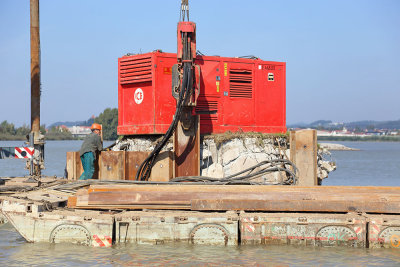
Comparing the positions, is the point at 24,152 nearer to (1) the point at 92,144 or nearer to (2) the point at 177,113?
(1) the point at 92,144

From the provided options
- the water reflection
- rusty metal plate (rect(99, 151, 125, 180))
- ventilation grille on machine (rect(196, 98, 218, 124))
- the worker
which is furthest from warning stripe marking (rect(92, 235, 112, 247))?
ventilation grille on machine (rect(196, 98, 218, 124))

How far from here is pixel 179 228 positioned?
11.1 meters

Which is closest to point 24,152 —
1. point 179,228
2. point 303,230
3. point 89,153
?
point 89,153

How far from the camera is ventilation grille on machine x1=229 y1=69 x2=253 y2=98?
1628 cm

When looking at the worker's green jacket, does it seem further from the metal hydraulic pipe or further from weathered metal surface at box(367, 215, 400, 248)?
weathered metal surface at box(367, 215, 400, 248)

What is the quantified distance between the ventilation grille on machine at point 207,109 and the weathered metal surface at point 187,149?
101cm

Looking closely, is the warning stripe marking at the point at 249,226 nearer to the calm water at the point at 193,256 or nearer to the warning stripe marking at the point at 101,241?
the calm water at the point at 193,256

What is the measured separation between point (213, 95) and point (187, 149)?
6.44ft

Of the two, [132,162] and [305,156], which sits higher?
[305,156]

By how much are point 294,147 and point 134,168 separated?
4.10 metres

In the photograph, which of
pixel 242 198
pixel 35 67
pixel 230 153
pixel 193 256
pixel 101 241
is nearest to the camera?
pixel 193 256

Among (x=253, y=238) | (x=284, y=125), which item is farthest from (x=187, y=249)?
(x=284, y=125)

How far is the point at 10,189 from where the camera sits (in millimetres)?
14164

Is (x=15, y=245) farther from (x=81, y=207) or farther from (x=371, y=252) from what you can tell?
(x=371, y=252)
